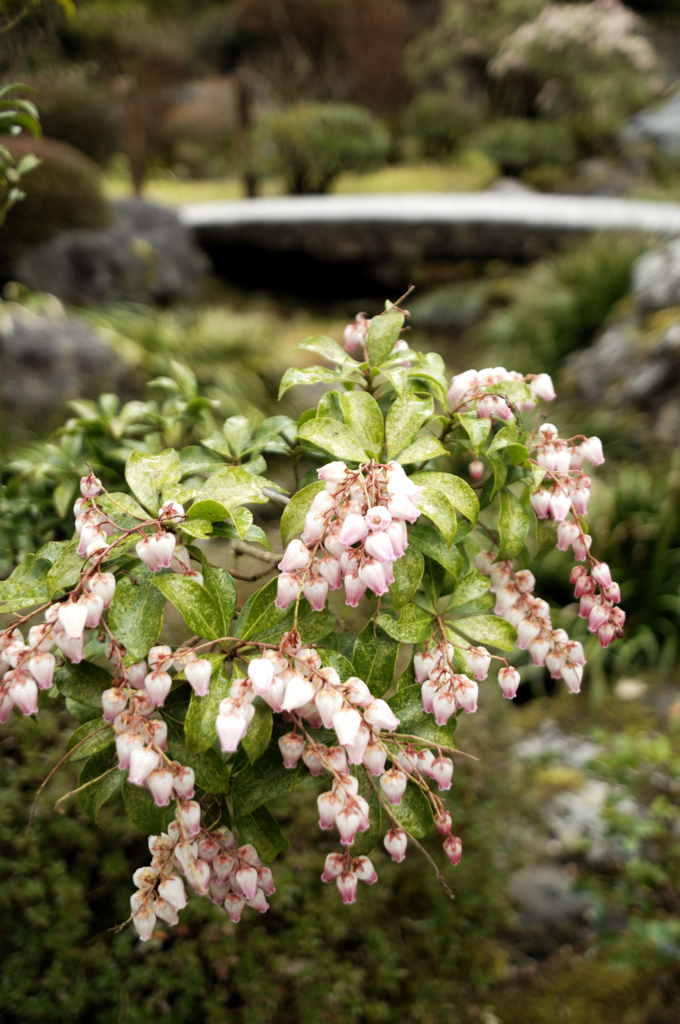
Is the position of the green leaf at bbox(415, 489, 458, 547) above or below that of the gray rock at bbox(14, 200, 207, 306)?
below

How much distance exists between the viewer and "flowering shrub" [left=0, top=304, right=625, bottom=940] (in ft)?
2.99

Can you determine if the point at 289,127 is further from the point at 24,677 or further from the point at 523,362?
the point at 24,677

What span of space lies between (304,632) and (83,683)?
377mm

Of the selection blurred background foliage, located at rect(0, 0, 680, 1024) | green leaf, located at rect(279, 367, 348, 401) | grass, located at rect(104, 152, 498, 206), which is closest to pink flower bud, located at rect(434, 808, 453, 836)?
green leaf, located at rect(279, 367, 348, 401)

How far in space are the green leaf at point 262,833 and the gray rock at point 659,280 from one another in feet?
14.9

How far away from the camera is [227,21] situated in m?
14.4

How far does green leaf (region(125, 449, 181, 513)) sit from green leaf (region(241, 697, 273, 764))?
0.37 m

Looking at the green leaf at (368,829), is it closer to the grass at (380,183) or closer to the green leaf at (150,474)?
the green leaf at (150,474)

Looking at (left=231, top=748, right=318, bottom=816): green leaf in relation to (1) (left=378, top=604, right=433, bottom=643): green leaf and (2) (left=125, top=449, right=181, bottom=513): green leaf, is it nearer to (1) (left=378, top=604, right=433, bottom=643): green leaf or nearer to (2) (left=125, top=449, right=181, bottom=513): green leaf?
(1) (left=378, top=604, right=433, bottom=643): green leaf

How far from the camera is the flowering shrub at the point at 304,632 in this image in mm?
911

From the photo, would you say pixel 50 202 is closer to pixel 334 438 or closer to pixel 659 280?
pixel 659 280

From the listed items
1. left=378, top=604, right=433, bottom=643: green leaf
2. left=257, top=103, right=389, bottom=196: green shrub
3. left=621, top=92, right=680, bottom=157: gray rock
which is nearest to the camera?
left=378, top=604, right=433, bottom=643: green leaf

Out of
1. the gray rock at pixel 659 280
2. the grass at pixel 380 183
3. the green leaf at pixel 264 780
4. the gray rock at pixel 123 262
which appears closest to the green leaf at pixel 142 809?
the green leaf at pixel 264 780

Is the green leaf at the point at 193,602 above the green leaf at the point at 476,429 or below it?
below
